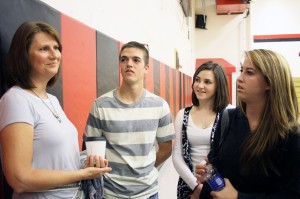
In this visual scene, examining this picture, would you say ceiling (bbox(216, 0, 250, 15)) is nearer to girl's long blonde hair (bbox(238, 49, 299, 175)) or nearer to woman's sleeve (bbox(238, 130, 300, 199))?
girl's long blonde hair (bbox(238, 49, 299, 175))

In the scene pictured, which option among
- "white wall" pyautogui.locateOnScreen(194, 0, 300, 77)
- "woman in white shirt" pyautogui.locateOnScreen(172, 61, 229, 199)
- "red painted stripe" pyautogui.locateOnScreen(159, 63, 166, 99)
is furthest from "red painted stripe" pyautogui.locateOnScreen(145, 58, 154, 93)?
"white wall" pyautogui.locateOnScreen(194, 0, 300, 77)

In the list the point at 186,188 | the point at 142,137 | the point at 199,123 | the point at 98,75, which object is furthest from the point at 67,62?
the point at 186,188

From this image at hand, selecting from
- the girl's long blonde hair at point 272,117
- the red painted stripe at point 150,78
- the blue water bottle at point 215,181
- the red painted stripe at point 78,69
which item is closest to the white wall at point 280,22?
the red painted stripe at point 150,78

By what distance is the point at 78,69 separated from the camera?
173 centimetres

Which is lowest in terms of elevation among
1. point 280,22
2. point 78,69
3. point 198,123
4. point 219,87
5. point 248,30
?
point 198,123

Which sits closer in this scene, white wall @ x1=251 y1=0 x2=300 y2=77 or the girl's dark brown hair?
the girl's dark brown hair

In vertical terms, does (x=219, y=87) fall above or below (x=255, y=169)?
above

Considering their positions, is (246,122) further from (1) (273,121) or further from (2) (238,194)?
(2) (238,194)

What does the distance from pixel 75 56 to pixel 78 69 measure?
0.27 ft

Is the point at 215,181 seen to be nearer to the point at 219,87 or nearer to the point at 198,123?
the point at 198,123

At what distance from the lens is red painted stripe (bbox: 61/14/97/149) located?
5.19 feet

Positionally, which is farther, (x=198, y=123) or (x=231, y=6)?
(x=231, y=6)

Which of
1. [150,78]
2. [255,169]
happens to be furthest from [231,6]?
[255,169]

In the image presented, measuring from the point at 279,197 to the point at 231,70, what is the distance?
343 inches
